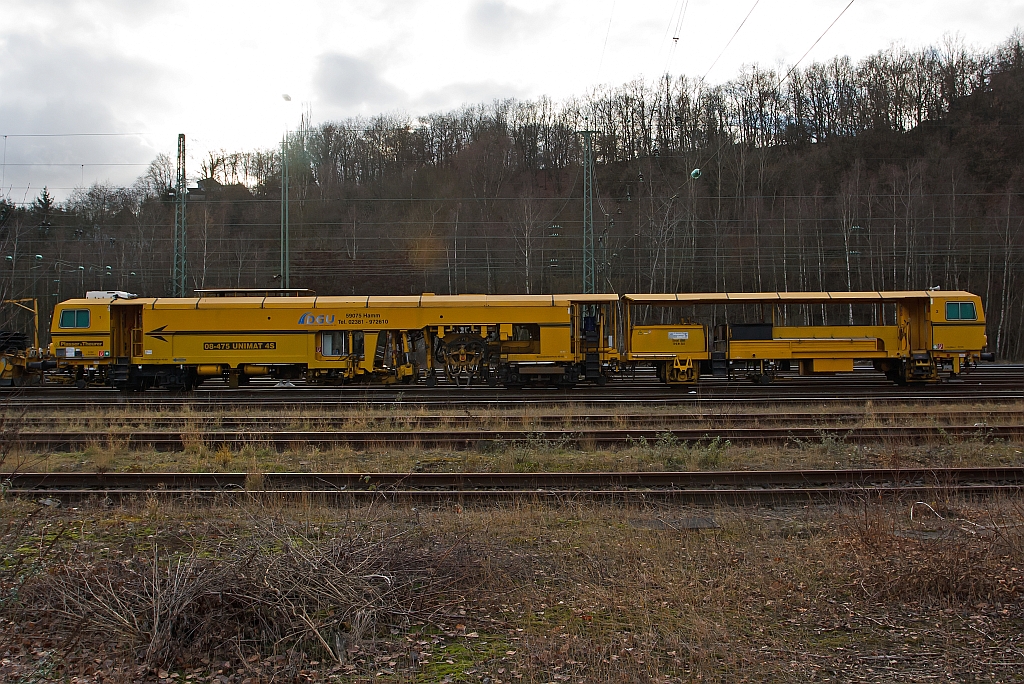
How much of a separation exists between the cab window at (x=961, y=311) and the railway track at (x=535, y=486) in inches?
609

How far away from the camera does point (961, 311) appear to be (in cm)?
2280

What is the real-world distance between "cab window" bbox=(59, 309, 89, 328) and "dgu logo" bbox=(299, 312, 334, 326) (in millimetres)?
7639

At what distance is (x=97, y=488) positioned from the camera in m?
9.45

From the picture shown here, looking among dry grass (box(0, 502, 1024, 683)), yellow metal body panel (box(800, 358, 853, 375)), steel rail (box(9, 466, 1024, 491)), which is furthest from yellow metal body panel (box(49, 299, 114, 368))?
yellow metal body panel (box(800, 358, 853, 375))

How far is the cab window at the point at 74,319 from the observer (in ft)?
75.0

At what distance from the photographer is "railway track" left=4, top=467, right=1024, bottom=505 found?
8.58m

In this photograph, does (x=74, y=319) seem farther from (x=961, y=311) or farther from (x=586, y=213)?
(x=961, y=311)

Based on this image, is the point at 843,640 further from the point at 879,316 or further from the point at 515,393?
the point at 879,316

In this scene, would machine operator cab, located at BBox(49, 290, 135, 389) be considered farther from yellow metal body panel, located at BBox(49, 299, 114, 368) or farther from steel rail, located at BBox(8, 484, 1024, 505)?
steel rail, located at BBox(8, 484, 1024, 505)

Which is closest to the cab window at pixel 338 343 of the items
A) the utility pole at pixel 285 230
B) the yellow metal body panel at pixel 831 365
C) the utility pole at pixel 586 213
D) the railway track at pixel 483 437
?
the railway track at pixel 483 437

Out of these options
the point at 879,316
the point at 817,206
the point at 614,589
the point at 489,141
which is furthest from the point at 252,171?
the point at 614,589

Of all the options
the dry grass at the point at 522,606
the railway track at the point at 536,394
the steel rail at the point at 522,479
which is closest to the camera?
the dry grass at the point at 522,606

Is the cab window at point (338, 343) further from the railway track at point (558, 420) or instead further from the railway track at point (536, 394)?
the railway track at point (558, 420)

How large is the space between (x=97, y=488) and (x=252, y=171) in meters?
62.6
